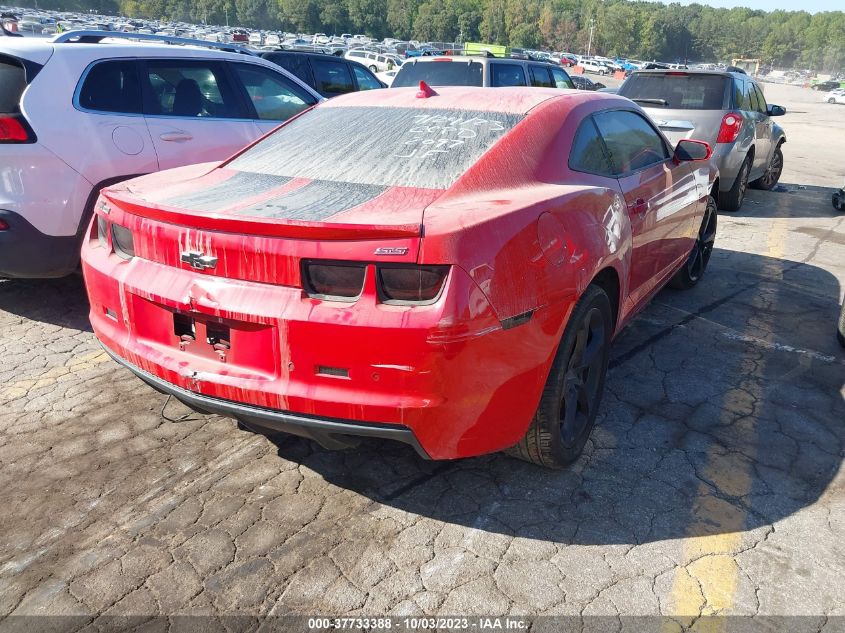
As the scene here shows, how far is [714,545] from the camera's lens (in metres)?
2.60

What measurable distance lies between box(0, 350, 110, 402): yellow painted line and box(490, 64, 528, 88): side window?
24.6 feet

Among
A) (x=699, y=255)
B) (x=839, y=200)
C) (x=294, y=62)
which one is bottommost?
(x=839, y=200)

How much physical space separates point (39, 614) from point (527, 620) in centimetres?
157

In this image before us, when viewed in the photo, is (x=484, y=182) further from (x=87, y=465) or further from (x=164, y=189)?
(x=87, y=465)

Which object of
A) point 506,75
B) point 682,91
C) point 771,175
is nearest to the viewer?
point 682,91

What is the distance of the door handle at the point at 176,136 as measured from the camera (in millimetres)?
4883

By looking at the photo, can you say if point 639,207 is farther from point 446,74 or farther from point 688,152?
point 446,74

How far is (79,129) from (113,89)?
1.66ft

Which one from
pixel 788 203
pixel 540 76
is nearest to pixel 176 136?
pixel 540 76

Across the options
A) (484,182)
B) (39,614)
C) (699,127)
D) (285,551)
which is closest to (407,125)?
(484,182)

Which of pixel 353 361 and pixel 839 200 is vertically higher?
pixel 353 361

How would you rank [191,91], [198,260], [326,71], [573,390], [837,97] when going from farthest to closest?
[837,97] < [326,71] < [191,91] < [573,390] < [198,260]

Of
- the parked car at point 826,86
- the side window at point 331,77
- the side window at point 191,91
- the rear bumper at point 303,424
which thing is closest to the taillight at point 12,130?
the side window at point 191,91

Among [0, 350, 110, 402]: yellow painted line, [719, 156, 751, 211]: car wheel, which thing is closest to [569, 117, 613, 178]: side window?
[0, 350, 110, 402]: yellow painted line
